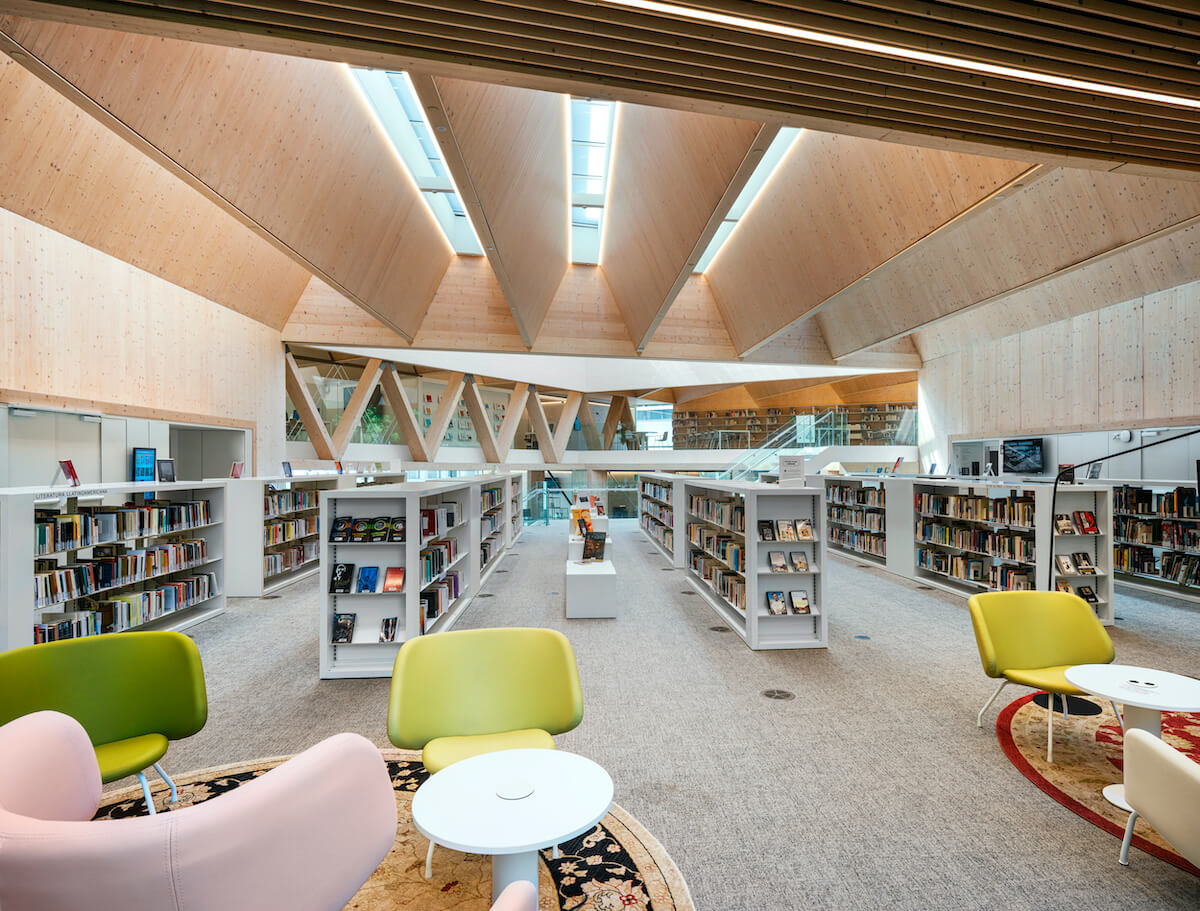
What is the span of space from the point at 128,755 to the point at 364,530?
100 inches

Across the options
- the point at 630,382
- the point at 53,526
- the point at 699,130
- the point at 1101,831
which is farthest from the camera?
the point at 630,382

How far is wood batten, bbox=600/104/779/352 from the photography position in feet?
18.8

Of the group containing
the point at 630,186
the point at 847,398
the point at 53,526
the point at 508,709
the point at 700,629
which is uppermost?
the point at 630,186

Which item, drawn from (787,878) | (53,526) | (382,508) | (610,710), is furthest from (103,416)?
(787,878)

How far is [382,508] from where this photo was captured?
5.46 meters

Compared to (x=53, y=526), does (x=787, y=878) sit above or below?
below

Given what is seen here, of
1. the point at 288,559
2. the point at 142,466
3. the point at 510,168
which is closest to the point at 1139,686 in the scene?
the point at 510,168

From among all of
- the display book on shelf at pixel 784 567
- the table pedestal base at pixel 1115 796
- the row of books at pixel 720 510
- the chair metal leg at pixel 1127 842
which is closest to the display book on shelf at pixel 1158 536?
the display book on shelf at pixel 784 567

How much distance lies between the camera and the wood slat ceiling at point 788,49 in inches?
115

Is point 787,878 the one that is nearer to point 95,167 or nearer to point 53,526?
point 53,526

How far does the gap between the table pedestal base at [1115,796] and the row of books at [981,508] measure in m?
4.71

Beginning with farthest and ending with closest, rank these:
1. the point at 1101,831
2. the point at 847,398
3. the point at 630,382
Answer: the point at 847,398 → the point at 630,382 → the point at 1101,831

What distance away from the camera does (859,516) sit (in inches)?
450

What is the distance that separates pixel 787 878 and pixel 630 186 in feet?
25.1
